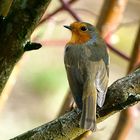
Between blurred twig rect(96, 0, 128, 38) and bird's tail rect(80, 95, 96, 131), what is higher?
blurred twig rect(96, 0, 128, 38)

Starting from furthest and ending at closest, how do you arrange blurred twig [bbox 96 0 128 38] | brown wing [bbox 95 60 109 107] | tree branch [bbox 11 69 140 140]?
blurred twig [bbox 96 0 128 38] < brown wing [bbox 95 60 109 107] < tree branch [bbox 11 69 140 140]

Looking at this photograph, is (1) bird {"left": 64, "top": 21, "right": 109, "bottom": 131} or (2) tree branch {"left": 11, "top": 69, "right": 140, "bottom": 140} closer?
(2) tree branch {"left": 11, "top": 69, "right": 140, "bottom": 140}

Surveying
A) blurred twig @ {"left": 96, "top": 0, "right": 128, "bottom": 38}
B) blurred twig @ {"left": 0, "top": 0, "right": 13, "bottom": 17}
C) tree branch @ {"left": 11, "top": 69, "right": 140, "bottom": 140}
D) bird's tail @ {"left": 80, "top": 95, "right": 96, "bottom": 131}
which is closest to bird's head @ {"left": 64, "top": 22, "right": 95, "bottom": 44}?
blurred twig @ {"left": 96, "top": 0, "right": 128, "bottom": 38}

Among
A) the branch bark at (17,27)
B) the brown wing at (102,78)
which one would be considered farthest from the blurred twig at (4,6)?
the brown wing at (102,78)

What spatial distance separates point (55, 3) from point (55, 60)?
757 millimetres

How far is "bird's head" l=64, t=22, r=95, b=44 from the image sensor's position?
272 centimetres

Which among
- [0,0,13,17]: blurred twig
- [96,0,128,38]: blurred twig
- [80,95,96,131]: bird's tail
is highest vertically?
[0,0,13,17]: blurred twig

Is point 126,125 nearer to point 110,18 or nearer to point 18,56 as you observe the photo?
point 110,18

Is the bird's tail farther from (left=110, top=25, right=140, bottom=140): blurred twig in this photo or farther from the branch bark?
the branch bark

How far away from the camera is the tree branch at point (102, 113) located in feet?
4.74

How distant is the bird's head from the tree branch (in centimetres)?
113

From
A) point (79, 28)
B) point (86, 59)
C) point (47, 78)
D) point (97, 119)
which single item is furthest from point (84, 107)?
A: point (47, 78)

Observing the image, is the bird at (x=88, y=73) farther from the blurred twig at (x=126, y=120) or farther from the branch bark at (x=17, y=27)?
the branch bark at (x=17, y=27)

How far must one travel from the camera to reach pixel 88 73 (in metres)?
2.14
